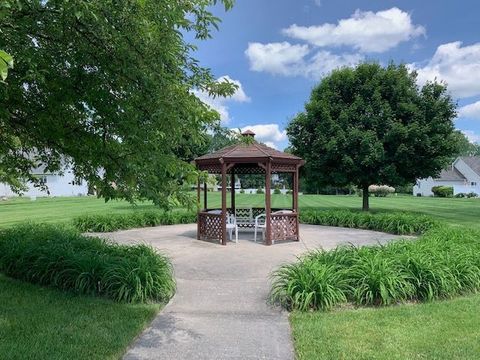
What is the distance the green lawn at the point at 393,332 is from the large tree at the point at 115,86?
2.21m

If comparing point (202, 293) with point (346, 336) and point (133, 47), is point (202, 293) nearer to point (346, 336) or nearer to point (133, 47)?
point (346, 336)

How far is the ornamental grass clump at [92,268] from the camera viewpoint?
6195 mm

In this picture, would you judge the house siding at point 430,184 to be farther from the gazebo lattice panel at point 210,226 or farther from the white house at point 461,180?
the gazebo lattice panel at point 210,226

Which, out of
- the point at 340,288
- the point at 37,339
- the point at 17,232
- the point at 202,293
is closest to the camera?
the point at 37,339

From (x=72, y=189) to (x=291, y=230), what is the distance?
45.7 metres

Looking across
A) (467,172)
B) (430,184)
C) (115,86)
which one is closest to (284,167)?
(115,86)

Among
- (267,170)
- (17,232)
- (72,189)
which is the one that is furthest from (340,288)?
(72,189)

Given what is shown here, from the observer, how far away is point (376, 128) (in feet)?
57.4

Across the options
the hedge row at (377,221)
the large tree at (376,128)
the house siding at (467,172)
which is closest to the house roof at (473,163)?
the house siding at (467,172)

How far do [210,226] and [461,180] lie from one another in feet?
194

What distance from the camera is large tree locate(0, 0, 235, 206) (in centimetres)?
332

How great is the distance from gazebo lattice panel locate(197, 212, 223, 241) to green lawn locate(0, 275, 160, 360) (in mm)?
6272

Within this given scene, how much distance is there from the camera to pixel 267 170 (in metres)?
12.2

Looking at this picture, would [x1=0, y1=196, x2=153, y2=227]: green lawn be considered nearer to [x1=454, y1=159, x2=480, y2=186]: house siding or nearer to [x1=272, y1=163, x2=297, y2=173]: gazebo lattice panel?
[x1=272, y1=163, x2=297, y2=173]: gazebo lattice panel
